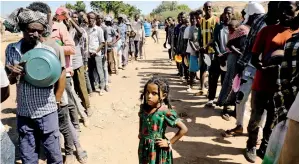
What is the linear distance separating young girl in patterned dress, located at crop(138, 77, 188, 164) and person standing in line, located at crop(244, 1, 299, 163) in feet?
3.94

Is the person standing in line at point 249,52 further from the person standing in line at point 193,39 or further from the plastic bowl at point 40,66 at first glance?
the plastic bowl at point 40,66

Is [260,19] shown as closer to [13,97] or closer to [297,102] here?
[297,102]

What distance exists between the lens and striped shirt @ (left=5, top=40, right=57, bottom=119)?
7.95 feet

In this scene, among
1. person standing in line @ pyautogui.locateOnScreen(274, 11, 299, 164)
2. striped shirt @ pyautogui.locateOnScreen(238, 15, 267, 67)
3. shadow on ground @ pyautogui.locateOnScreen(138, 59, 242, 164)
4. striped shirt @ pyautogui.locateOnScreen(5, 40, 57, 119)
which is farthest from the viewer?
shadow on ground @ pyautogui.locateOnScreen(138, 59, 242, 164)

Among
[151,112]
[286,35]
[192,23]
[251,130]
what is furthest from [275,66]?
[192,23]

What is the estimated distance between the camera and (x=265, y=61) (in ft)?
9.78

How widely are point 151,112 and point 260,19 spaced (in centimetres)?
187

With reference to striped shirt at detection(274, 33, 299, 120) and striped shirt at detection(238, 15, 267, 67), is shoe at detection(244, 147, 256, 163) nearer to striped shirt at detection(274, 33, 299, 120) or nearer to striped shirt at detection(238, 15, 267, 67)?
striped shirt at detection(238, 15, 267, 67)

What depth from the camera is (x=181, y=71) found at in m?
8.57

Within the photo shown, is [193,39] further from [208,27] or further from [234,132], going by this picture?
[234,132]

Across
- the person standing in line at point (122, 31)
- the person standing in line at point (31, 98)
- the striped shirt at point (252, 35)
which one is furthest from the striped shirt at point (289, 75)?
the person standing in line at point (122, 31)

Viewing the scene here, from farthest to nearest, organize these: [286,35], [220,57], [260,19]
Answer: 1. [220,57]
2. [260,19]
3. [286,35]

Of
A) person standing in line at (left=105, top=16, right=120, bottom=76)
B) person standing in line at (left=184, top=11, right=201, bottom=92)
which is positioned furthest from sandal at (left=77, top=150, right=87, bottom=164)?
person standing in line at (left=105, top=16, right=120, bottom=76)

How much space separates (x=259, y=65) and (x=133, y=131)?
231 cm
